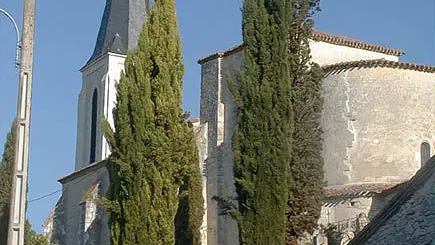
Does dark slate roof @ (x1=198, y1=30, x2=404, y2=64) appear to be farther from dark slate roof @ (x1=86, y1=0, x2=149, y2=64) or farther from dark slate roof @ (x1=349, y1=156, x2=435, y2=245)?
dark slate roof @ (x1=86, y1=0, x2=149, y2=64)

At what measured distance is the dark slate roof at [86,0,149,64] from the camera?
49.7 metres

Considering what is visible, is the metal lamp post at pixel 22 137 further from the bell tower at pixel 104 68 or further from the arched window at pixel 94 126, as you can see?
the arched window at pixel 94 126

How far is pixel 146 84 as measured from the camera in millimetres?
19547

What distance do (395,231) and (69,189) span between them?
26.6 m

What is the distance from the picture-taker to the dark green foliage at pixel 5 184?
30045 millimetres

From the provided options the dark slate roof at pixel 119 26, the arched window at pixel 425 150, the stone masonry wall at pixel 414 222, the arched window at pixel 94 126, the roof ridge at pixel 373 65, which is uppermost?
the dark slate roof at pixel 119 26

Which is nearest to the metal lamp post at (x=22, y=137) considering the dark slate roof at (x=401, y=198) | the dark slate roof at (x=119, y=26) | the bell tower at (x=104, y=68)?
the dark slate roof at (x=401, y=198)

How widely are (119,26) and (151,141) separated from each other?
31.8m

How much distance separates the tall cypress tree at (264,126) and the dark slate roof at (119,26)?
3086cm

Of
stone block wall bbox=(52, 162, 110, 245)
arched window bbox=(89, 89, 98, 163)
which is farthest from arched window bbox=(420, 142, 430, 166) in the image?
arched window bbox=(89, 89, 98, 163)

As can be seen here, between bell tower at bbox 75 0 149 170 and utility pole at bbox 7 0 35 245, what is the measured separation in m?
33.7

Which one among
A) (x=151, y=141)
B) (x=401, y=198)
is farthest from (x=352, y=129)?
(x=401, y=198)

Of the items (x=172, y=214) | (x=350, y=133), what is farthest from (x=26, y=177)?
(x=350, y=133)

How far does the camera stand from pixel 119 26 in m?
50.2
